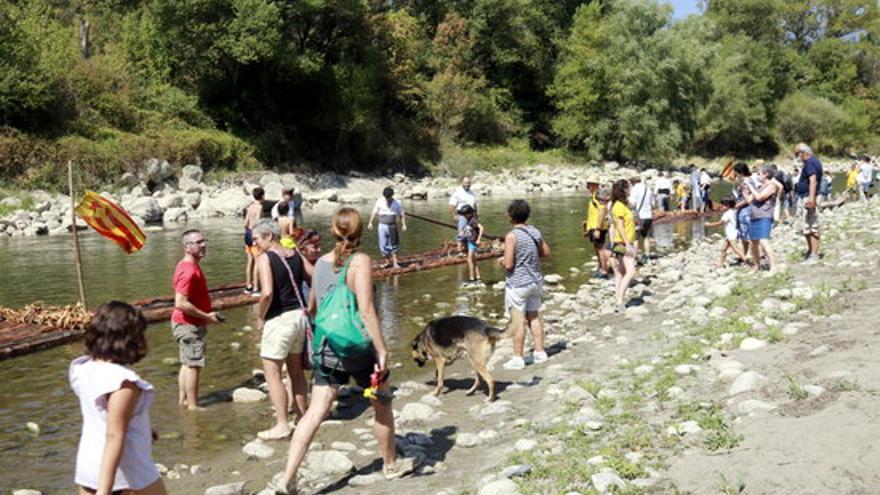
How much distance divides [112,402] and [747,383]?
5.29 metres

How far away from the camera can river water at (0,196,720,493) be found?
27.0ft

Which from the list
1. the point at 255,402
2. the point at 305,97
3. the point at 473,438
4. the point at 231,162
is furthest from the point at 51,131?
the point at 473,438

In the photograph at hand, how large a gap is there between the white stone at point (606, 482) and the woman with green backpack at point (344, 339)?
71.3 inches

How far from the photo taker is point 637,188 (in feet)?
62.8

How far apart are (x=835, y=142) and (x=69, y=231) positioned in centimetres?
7567

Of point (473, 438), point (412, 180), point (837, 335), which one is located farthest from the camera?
point (412, 180)

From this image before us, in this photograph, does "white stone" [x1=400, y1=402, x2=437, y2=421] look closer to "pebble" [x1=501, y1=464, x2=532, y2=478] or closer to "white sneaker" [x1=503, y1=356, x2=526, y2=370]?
"white sneaker" [x1=503, y1=356, x2=526, y2=370]

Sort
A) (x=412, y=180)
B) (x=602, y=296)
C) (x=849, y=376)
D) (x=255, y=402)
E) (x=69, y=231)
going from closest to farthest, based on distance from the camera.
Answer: (x=849, y=376) → (x=255, y=402) → (x=602, y=296) → (x=69, y=231) → (x=412, y=180)

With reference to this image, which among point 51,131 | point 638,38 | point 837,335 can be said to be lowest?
point 837,335

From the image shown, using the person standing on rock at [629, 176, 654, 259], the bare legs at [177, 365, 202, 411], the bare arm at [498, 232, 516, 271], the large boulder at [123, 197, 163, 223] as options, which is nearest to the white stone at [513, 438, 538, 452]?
the bare arm at [498, 232, 516, 271]

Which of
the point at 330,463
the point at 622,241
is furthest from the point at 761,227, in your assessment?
the point at 330,463

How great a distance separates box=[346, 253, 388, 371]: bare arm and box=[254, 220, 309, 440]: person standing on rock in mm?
1793

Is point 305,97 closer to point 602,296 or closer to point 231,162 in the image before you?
point 231,162

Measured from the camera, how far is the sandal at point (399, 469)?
22.3 feet
